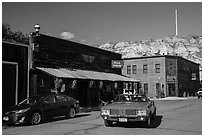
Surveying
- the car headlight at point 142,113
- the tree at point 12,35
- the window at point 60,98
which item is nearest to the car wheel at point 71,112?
the window at point 60,98

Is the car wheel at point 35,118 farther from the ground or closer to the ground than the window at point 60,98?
closer to the ground

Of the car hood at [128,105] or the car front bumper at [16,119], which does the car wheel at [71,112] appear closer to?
the car front bumper at [16,119]

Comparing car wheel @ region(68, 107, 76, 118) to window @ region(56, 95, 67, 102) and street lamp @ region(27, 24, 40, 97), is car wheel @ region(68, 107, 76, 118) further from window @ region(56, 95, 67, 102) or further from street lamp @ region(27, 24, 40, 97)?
street lamp @ region(27, 24, 40, 97)

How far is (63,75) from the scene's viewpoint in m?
19.6

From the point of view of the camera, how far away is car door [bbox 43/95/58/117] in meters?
14.0

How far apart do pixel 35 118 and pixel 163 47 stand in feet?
302

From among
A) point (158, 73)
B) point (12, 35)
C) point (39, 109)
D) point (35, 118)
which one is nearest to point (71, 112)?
point (39, 109)

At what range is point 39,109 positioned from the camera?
1362 cm

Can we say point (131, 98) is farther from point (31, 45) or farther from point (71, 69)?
point (71, 69)

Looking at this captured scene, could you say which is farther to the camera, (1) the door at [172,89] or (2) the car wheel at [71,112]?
(1) the door at [172,89]

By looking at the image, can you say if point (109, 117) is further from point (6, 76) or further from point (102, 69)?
point (102, 69)

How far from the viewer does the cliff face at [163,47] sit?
3639 inches

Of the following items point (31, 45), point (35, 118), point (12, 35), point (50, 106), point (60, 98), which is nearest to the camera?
point (35, 118)

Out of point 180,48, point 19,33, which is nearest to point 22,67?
point 19,33
